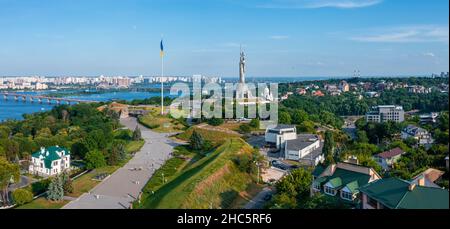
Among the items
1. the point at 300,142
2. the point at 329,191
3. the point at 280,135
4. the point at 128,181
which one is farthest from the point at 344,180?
the point at 280,135

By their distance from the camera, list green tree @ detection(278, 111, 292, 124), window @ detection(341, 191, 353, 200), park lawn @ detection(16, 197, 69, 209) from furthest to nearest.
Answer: green tree @ detection(278, 111, 292, 124) → park lawn @ detection(16, 197, 69, 209) → window @ detection(341, 191, 353, 200)

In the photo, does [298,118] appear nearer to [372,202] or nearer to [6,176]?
[6,176]

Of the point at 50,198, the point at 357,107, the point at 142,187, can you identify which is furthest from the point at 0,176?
the point at 357,107

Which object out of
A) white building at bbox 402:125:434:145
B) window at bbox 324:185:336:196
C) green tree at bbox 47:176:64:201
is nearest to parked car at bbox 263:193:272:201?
window at bbox 324:185:336:196

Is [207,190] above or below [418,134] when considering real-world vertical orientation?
below

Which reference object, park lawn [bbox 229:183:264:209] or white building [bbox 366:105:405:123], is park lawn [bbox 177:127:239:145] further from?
white building [bbox 366:105:405:123]
